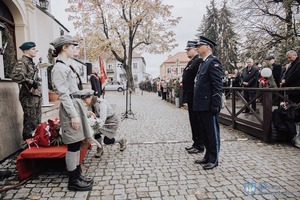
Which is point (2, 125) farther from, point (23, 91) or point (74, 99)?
point (74, 99)

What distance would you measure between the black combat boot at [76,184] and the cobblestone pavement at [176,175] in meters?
0.07

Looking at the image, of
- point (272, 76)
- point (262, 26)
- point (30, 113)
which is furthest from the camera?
point (262, 26)

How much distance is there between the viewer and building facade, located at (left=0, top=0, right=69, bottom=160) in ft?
13.5

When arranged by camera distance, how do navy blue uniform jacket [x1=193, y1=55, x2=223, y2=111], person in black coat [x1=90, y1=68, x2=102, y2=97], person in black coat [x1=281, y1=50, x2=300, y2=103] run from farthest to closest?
person in black coat [x1=90, y1=68, x2=102, y2=97]
person in black coat [x1=281, y1=50, x2=300, y2=103]
navy blue uniform jacket [x1=193, y1=55, x2=223, y2=111]

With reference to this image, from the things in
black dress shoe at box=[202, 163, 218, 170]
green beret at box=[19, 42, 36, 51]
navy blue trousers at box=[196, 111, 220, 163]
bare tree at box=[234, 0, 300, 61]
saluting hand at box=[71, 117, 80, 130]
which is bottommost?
black dress shoe at box=[202, 163, 218, 170]

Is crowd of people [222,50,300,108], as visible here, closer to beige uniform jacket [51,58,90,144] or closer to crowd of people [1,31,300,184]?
crowd of people [1,31,300,184]

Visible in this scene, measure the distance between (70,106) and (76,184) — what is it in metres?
1.05

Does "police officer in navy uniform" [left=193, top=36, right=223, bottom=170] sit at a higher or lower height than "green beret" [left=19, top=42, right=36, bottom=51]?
lower

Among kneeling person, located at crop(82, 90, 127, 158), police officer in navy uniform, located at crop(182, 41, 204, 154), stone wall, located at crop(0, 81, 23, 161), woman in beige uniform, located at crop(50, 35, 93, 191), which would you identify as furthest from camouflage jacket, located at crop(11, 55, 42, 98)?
police officer in navy uniform, located at crop(182, 41, 204, 154)

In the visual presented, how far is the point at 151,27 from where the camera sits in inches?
1005

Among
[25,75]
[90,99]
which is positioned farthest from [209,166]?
[25,75]

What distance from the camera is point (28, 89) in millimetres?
4137

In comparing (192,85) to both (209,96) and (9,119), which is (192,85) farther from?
(9,119)

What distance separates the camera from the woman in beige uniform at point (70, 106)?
2.62m
